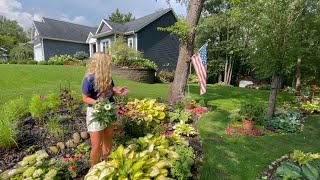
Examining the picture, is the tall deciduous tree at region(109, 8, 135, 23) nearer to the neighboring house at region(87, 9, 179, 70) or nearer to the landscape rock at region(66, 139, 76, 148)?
the neighboring house at region(87, 9, 179, 70)

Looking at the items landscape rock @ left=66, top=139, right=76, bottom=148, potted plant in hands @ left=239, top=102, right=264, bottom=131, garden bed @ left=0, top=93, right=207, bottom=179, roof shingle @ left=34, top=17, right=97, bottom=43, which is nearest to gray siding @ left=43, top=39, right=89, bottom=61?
roof shingle @ left=34, top=17, right=97, bottom=43

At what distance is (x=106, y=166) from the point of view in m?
2.98

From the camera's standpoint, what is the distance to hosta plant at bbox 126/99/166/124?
528cm

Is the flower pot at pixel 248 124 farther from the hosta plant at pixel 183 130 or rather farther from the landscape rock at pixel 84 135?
the landscape rock at pixel 84 135

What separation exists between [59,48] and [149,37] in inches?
459

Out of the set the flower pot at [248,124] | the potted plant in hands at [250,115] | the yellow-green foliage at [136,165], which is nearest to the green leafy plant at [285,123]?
the potted plant in hands at [250,115]

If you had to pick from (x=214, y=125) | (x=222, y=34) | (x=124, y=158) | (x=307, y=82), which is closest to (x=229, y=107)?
(x=214, y=125)

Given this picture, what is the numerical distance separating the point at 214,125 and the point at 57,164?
402 centimetres

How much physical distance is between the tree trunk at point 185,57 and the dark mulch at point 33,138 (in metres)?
3.43

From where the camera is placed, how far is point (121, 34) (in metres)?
21.8

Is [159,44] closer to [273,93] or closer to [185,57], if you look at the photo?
[185,57]

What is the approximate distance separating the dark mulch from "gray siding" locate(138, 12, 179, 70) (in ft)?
Result: 54.5

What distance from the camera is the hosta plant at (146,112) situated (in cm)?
528

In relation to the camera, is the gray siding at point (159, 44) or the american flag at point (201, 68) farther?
the gray siding at point (159, 44)
